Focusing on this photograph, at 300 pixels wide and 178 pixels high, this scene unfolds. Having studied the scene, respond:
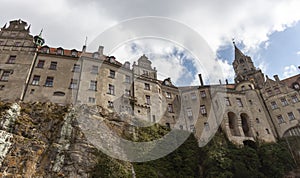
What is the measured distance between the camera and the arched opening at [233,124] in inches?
1528

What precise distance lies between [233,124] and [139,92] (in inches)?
679

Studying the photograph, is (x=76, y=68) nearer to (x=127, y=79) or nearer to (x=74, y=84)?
(x=74, y=84)

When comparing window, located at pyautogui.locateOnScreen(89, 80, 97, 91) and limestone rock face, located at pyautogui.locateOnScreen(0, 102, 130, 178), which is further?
window, located at pyautogui.locateOnScreen(89, 80, 97, 91)

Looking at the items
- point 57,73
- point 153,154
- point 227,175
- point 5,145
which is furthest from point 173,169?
point 57,73

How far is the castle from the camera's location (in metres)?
33.2

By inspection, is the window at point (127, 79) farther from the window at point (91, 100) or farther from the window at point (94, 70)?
the window at point (91, 100)

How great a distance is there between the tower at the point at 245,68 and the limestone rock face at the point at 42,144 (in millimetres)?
43762

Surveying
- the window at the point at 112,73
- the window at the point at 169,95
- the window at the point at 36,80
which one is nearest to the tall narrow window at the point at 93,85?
the window at the point at 112,73

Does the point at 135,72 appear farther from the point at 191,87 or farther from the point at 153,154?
the point at 153,154

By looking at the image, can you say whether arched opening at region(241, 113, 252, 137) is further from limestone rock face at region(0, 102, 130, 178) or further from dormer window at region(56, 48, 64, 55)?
dormer window at region(56, 48, 64, 55)

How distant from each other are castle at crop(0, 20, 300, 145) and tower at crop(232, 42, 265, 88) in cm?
980

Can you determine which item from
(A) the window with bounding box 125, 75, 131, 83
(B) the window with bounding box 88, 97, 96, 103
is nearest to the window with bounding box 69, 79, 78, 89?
(B) the window with bounding box 88, 97, 96, 103

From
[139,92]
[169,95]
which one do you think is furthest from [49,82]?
[169,95]

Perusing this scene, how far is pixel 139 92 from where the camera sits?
38344 mm
